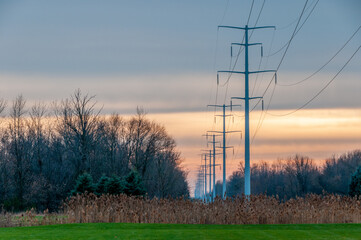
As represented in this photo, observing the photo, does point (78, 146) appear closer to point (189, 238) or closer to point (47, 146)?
point (47, 146)

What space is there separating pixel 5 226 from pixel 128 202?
19.9 feet

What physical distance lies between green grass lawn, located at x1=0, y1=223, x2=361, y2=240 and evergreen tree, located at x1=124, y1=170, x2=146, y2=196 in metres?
19.6

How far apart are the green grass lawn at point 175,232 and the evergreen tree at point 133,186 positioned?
19.6 meters

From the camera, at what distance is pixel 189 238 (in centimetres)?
1739

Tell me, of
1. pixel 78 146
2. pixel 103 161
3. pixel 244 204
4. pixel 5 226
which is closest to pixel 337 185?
pixel 103 161

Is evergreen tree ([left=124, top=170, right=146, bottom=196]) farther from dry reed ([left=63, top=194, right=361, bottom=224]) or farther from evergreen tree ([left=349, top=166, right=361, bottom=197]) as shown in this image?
dry reed ([left=63, top=194, right=361, bottom=224])

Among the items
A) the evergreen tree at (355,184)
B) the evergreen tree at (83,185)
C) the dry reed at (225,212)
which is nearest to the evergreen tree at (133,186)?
the evergreen tree at (83,185)

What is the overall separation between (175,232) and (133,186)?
79.6 ft

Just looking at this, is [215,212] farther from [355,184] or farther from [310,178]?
[310,178]

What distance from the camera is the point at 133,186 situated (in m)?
43.2

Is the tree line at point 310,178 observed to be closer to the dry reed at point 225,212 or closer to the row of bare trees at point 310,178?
the row of bare trees at point 310,178

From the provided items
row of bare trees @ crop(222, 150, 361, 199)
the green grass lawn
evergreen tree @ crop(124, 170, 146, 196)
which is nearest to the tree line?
row of bare trees @ crop(222, 150, 361, 199)

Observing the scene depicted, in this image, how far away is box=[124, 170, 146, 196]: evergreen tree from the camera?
1683 inches

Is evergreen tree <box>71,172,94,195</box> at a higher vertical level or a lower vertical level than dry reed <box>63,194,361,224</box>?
higher
